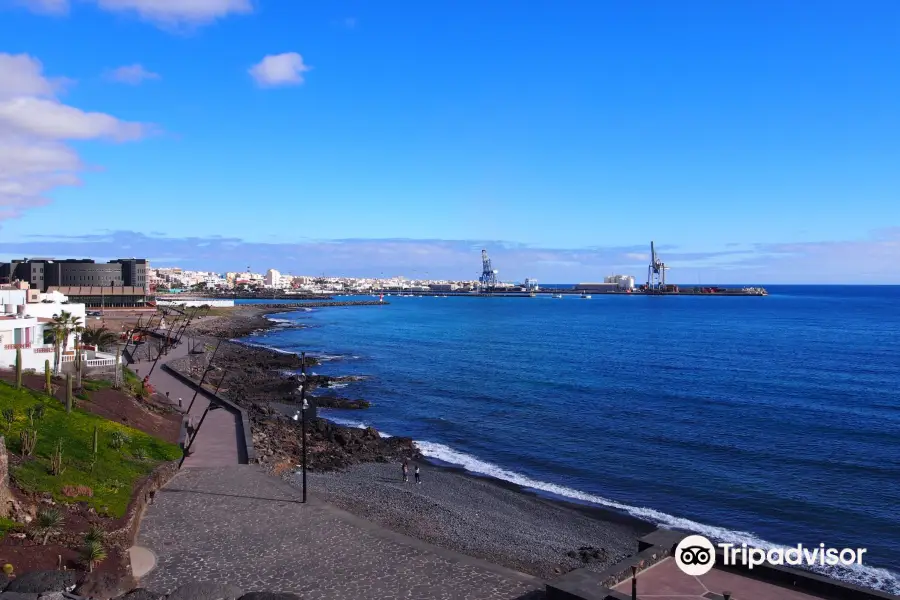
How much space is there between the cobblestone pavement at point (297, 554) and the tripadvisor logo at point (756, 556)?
11.5 feet

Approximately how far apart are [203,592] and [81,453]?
11320 millimetres

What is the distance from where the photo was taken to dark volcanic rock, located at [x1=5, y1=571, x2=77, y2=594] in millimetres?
12141

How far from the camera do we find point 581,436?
120ft

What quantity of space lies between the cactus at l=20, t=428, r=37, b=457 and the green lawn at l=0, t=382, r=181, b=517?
21cm

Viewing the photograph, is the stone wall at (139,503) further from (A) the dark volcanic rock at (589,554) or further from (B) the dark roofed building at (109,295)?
(B) the dark roofed building at (109,295)

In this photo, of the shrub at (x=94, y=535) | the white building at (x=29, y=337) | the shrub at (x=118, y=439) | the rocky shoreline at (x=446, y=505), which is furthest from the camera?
the white building at (x=29, y=337)

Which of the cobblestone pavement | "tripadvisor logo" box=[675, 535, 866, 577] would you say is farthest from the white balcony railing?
"tripadvisor logo" box=[675, 535, 866, 577]

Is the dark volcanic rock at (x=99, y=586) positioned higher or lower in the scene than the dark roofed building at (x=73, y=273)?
lower

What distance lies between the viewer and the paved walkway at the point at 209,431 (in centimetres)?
2591

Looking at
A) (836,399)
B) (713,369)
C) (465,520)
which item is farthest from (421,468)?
(713,369)

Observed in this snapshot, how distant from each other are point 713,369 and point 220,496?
5340 cm

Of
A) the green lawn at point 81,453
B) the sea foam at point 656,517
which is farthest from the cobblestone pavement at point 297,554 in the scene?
the sea foam at point 656,517

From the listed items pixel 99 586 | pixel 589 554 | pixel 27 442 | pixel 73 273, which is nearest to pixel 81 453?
pixel 27 442

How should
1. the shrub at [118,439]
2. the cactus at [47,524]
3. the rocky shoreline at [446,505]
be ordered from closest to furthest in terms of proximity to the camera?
1. the cactus at [47,524]
2. the rocky shoreline at [446,505]
3. the shrub at [118,439]
